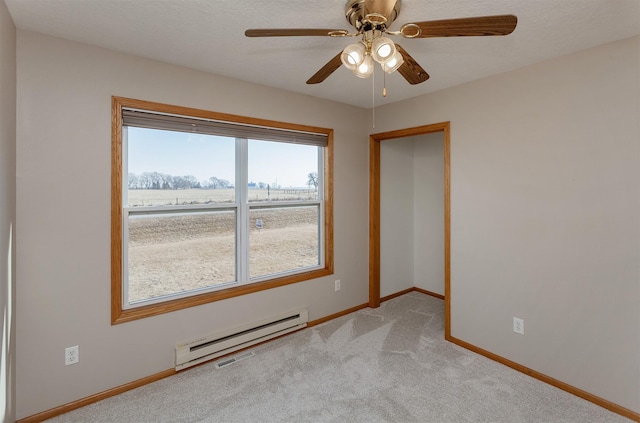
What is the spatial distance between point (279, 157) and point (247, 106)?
0.60 meters

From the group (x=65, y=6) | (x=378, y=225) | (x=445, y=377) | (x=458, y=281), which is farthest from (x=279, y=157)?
(x=445, y=377)

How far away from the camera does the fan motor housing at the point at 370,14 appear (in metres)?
1.37

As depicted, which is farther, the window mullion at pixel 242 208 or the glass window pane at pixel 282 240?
the glass window pane at pixel 282 240

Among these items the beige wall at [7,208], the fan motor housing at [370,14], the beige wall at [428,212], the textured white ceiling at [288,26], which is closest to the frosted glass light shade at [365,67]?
the fan motor housing at [370,14]

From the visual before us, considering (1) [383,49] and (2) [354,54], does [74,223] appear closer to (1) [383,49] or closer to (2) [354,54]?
(2) [354,54]

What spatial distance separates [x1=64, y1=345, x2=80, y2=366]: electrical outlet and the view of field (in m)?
0.45

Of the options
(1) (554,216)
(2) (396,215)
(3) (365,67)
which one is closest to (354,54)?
(3) (365,67)

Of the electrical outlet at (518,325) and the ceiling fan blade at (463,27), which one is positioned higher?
the ceiling fan blade at (463,27)

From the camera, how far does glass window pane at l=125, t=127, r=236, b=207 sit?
238 cm

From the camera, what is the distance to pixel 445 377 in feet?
7.85

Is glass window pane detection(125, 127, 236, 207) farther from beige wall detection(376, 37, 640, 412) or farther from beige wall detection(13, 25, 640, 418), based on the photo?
beige wall detection(376, 37, 640, 412)

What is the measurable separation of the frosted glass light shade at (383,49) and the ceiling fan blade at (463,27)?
8cm

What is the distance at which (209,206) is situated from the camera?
2699mm

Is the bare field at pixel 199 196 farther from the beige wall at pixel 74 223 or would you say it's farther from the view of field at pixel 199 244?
the beige wall at pixel 74 223
